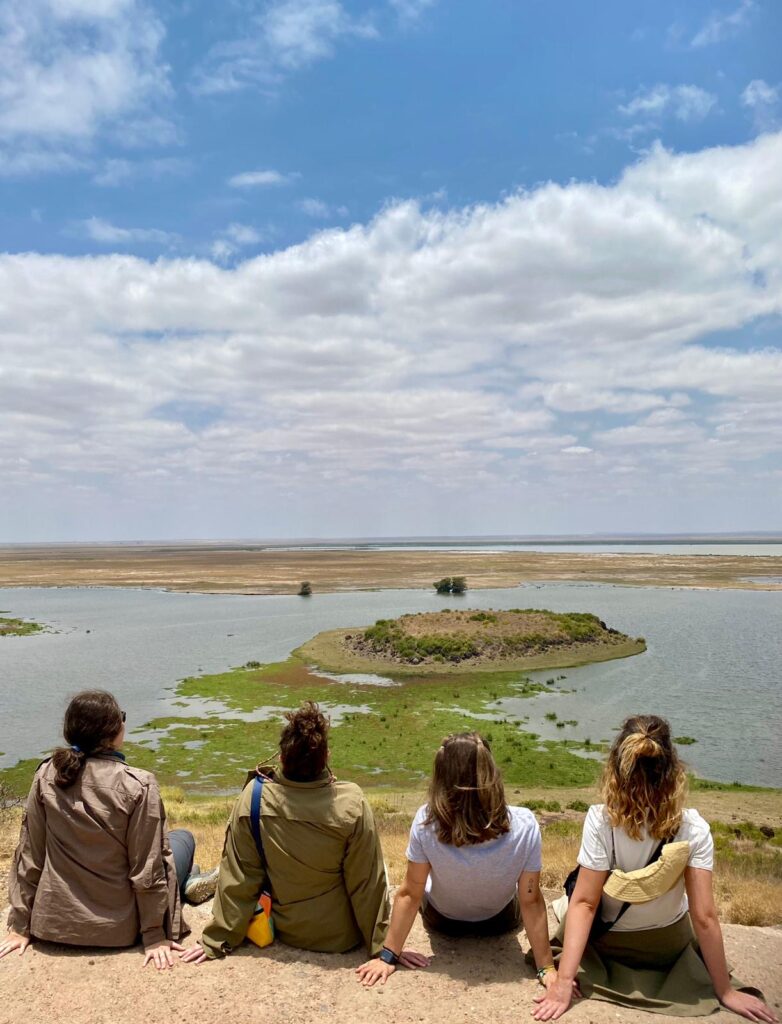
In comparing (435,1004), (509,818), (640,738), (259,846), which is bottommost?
(435,1004)

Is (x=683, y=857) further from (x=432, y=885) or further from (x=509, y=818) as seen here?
(x=432, y=885)

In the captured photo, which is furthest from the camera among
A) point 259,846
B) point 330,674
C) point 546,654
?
point 546,654

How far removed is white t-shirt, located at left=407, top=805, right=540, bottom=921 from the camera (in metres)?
4.68

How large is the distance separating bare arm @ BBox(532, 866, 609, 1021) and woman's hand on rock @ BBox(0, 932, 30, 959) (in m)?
3.60

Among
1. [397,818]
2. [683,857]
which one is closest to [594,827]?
[683,857]

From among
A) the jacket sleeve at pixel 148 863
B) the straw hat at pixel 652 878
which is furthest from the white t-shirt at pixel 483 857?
the jacket sleeve at pixel 148 863

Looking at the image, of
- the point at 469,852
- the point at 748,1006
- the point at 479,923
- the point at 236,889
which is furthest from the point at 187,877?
the point at 748,1006

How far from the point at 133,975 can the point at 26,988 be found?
0.69 meters

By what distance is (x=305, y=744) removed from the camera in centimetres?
473

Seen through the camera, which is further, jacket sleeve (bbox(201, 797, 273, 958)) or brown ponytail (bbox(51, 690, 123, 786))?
jacket sleeve (bbox(201, 797, 273, 958))

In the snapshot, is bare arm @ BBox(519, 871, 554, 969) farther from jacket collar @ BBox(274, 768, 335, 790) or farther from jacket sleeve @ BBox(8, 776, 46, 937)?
jacket sleeve @ BBox(8, 776, 46, 937)

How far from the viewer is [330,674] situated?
116 feet

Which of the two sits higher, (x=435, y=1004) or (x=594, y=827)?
(x=594, y=827)

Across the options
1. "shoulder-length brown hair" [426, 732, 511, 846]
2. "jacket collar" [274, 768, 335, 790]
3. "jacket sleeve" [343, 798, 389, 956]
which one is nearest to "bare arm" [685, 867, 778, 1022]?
"shoulder-length brown hair" [426, 732, 511, 846]
